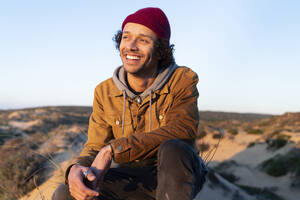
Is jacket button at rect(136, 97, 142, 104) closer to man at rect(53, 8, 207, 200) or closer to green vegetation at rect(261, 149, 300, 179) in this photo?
man at rect(53, 8, 207, 200)

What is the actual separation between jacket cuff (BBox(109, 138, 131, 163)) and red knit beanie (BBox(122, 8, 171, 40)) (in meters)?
1.14

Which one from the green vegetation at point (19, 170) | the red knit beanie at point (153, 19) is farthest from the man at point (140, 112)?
the green vegetation at point (19, 170)

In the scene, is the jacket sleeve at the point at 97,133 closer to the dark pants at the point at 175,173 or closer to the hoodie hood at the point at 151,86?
the hoodie hood at the point at 151,86

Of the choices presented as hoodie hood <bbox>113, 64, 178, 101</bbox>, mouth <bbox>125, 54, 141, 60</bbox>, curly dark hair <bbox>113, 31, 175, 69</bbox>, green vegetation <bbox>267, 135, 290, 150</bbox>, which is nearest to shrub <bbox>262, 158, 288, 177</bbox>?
green vegetation <bbox>267, 135, 290, 150</bbox>

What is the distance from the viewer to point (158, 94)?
2.21 meters

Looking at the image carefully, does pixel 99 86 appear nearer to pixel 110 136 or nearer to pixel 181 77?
pixel 110 136

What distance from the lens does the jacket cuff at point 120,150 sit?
167 cm

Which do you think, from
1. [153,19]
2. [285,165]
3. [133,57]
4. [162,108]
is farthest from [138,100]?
[285,165]

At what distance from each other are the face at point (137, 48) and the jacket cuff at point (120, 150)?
31.5 inches

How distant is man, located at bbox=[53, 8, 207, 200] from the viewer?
1.74m

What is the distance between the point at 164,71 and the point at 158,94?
0.80 ft

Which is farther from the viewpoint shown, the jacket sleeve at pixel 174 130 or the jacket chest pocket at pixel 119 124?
the jacket chest pocket at pixel 119 124

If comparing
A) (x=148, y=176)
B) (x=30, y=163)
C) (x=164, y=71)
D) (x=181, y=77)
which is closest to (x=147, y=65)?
(x=164, y=71)

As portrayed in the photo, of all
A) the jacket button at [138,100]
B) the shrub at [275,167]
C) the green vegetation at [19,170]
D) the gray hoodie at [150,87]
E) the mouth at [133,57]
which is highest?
the mouth at [133,57]
